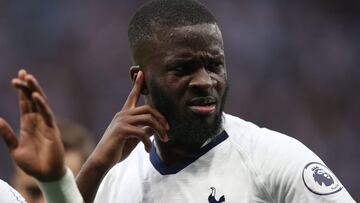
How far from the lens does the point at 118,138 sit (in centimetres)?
325

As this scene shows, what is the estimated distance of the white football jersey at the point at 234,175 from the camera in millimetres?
2982

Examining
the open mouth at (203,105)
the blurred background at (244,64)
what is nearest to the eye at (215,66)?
the open mouth at (203,105)

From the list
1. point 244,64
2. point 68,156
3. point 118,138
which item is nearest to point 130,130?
point 118,138

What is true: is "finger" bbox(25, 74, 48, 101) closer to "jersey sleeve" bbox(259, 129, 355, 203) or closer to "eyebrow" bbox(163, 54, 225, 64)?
"eyebrow" bbox(163, 54, 225, 64)

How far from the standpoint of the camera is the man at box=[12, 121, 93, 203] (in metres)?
5.11

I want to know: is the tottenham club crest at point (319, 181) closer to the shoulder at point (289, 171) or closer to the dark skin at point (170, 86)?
the shoulder at point (289, 171)

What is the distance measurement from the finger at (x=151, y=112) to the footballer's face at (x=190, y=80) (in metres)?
0.03

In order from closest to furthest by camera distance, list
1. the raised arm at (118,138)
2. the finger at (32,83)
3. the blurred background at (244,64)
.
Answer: the finger at (32,83) < the raised arm at (118,138) < the blurred background at (244,64)

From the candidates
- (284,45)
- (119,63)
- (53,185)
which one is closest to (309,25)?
(284,45)

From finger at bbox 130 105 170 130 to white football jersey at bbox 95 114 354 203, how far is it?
183mm

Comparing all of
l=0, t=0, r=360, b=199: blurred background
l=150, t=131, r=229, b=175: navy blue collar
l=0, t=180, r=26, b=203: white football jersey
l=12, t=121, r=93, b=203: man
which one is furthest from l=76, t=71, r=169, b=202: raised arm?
l=0, t=0, r=360, b=199: blurred background

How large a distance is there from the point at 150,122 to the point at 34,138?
21.5 inches

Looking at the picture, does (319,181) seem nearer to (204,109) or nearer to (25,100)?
(204,109)

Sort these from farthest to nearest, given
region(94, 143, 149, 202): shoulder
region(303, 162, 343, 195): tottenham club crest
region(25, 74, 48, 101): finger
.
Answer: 1. region(94, 143, 149, 202): shoulder
2. region(303, 162, 343, 195): tottenham club crest
3. region(25, 74, 48, 101): finger
